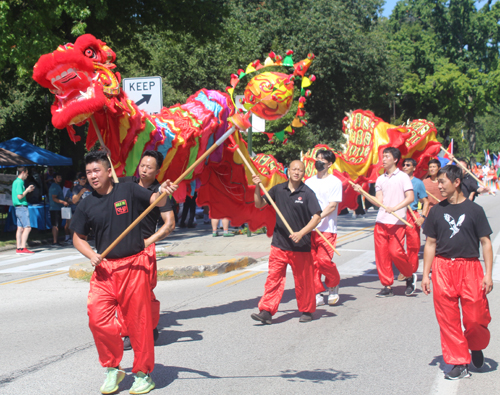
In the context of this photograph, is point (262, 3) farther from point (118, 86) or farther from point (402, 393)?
point (402, 393)

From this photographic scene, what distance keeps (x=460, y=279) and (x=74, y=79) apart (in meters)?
3.76

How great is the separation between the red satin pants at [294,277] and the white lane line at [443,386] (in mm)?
1877

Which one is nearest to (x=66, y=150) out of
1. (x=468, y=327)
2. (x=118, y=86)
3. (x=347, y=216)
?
(x=347, y=216)

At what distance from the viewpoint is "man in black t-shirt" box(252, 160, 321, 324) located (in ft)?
19.4

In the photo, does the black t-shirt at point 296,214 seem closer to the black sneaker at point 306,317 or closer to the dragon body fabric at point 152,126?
the black sneaker at point 306,317

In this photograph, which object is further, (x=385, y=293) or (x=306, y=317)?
(x=385, y=293)

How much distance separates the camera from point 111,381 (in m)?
3.94

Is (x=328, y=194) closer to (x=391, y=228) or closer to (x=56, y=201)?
(x=391, y=228)

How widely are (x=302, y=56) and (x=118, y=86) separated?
22.0 metres

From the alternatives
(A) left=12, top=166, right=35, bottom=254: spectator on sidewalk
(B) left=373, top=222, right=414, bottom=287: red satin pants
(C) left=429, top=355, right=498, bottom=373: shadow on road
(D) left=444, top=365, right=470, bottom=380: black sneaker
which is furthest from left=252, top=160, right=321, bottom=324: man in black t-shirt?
(A) left=12, top=166, right=35, bottom=254: spectator on sidewalk

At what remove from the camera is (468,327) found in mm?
4293

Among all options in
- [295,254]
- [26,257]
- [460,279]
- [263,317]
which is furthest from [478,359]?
[26,257]

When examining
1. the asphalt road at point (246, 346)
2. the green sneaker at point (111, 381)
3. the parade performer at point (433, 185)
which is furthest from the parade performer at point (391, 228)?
the green sneaker at point (111, 381)

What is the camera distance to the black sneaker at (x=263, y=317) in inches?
232
